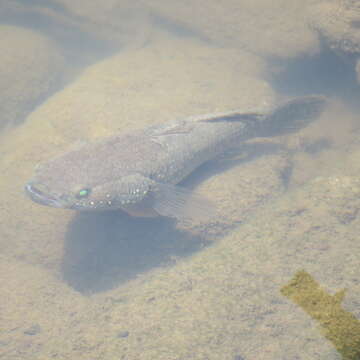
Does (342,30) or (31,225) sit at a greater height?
(342,30)

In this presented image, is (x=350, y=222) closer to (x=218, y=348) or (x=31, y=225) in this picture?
(x=218, y=348)

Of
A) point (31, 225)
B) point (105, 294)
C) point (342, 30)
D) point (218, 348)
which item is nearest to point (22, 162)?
point (31, 225)

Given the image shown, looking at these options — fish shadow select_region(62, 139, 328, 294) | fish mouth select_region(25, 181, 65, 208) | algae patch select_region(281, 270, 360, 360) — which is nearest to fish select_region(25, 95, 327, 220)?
fish mouth select_region(25, 181, 65, 208)

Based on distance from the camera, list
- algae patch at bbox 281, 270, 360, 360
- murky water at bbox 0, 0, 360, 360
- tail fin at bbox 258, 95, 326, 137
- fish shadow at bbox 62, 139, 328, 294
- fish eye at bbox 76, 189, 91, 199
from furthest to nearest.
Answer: tail fin at bbox 258, 95, 326, 137 < fish shadow at bbox 62, 139, 328, 294 < fish eye at bbox 76, 189, 91, 199 < murky water at bbox 0, 0, 360, 360 < algae patch at bbox 281, 270, 360, 360

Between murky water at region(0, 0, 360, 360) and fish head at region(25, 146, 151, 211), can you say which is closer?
murky water at region(0, 0, 360, 360)

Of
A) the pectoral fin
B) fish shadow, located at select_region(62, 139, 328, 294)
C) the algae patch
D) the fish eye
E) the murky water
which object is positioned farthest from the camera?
fish shadow, located at select_region(62, 139, 328, 294)

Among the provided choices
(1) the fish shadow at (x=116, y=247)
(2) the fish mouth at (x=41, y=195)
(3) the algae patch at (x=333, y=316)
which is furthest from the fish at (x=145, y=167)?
(3) the algae patch at (x=333, y=316)

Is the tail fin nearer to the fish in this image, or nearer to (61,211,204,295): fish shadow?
the fish
